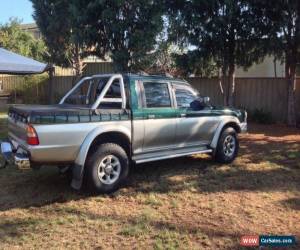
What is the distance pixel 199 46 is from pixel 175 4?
151cm

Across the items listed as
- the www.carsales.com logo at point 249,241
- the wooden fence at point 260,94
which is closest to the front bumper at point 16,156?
the www.carsales.com logo at point 249,241

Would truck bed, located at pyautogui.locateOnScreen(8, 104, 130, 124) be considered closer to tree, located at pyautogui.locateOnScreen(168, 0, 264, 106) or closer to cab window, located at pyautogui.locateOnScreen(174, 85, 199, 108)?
cab window, located at pyautogui.locateOnScreen(174, 85, 199, 108)

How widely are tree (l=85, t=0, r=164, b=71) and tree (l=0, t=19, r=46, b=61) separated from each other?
647 inches

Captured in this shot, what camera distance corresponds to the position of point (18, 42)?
108ft

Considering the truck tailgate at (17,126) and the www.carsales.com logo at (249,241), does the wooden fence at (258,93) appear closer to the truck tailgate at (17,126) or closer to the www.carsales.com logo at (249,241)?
the truck tailgate at (17,126)

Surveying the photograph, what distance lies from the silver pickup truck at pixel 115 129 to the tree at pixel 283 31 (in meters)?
5.60

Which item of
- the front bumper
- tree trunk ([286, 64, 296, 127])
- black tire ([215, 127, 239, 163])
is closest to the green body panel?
black tire ([215, 127, 239, 163])

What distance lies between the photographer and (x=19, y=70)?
11.6m

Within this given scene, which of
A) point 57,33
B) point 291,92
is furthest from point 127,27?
point 57,33

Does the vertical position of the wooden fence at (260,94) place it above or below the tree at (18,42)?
below

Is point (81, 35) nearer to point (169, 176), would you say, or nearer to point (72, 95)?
point (72, 95)

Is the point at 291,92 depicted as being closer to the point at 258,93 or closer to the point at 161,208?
the point at 258,93

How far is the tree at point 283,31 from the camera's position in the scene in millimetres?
13344

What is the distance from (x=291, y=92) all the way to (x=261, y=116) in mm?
1414
